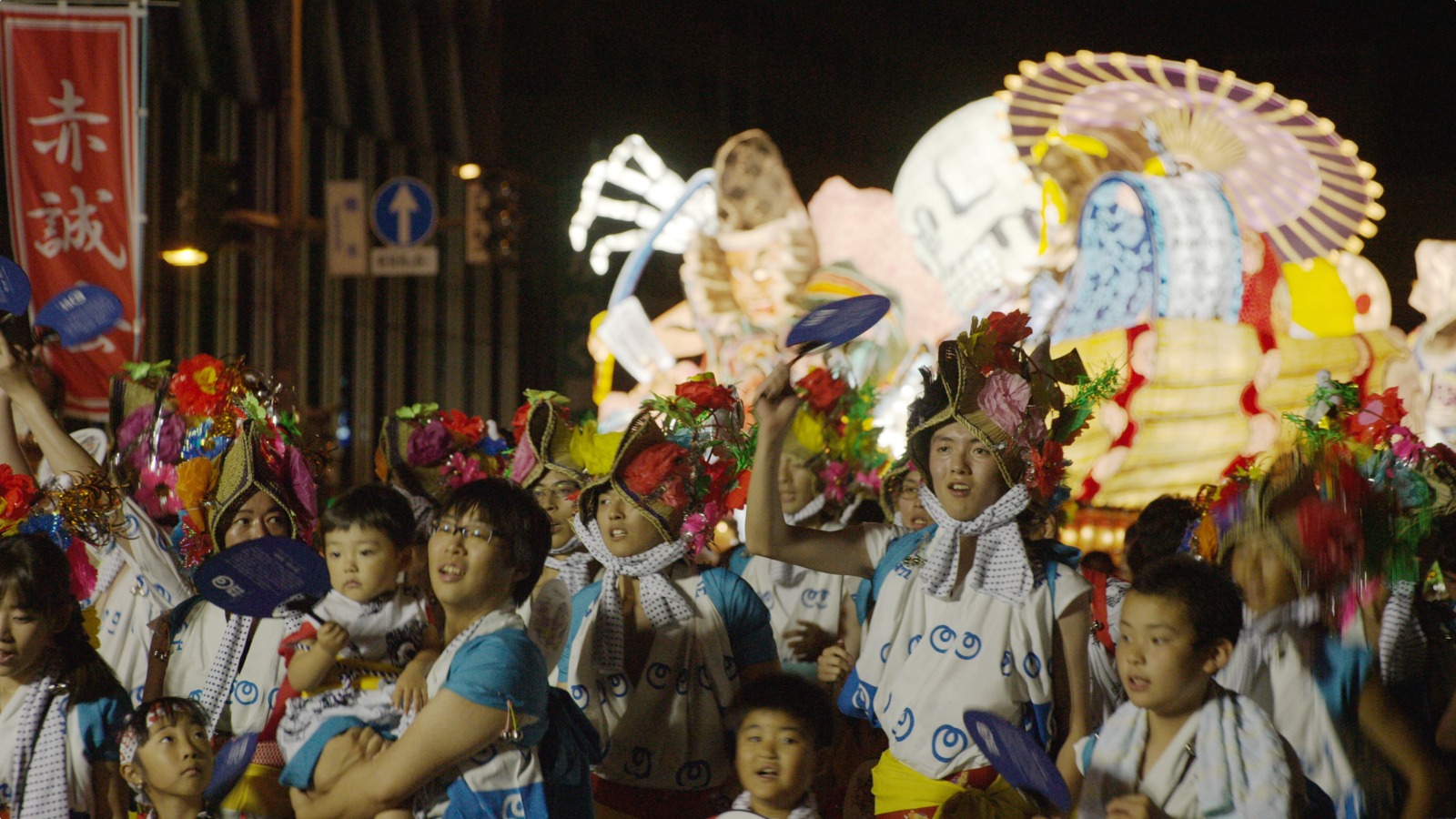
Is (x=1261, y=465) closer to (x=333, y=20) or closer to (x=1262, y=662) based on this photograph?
(x=1262, y=662)

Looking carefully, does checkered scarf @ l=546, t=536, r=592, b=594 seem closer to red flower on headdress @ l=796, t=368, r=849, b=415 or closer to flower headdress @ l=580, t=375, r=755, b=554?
flower headdress @ l=580, t=375, r=755, b=554

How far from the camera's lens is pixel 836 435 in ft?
Result: 21.6

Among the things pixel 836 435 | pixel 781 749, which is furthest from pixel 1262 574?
pixel 836 435

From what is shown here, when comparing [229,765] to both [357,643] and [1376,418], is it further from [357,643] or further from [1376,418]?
[1376,418]

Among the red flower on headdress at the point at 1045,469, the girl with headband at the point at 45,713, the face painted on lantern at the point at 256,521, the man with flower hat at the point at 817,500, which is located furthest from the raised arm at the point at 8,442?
the red flower on headdress at the point at 1045,469

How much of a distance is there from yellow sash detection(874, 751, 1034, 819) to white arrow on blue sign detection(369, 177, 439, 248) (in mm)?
11314

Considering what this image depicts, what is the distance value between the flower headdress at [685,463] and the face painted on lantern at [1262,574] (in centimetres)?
162

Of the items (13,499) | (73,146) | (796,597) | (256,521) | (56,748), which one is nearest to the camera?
(56,748)

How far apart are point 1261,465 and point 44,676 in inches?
137

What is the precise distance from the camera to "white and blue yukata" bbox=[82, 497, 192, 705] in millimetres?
4344

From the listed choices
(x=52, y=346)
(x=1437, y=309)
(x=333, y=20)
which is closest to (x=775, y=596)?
(x=52, y=346)

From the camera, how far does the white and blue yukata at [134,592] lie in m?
4.34

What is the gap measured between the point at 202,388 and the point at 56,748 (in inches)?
56.9

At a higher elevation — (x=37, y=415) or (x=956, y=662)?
(x=37, y=415)
